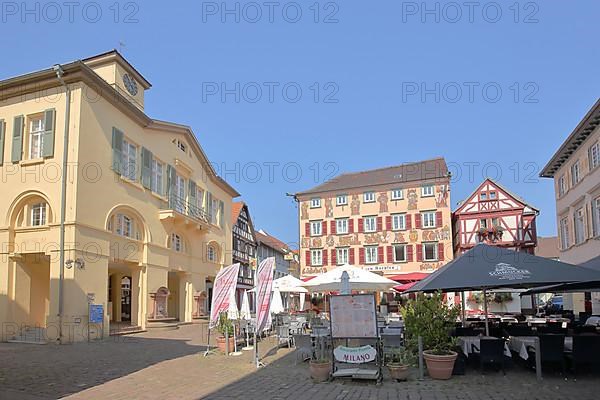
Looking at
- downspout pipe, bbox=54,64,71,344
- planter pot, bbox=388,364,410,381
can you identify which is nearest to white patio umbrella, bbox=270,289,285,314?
downspout pipe, bbox=54,64,71,344

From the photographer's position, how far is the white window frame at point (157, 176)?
24469 mm

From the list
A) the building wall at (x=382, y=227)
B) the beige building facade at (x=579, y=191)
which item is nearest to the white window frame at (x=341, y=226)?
the building wall at (x=382, y=227)

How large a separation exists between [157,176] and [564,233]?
23.4 m

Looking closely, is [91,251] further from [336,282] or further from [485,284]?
[485,284]

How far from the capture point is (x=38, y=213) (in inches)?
730

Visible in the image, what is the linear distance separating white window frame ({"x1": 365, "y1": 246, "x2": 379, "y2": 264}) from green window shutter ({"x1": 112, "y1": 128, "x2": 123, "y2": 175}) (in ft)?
85.8

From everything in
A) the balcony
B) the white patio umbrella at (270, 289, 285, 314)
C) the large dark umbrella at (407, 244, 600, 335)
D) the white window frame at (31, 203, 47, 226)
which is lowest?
the white patio umbrella at (270, 289, 285, 314)

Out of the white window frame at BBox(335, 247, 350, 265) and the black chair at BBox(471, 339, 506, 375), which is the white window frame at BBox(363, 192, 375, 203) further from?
the black chair at BBox(471, 339, 506, 375)

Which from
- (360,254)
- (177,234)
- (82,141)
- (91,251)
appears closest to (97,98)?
(82,141)

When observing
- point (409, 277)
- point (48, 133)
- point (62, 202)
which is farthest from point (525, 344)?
point (409, 277)

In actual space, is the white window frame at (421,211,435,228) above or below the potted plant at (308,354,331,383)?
above

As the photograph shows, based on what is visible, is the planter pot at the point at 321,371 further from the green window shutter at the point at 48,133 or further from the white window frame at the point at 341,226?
the white window frame at the point at 341,226

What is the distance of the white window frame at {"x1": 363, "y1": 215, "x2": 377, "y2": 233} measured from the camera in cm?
4299

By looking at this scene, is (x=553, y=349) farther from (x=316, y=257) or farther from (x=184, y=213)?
(x=316, y=257)
